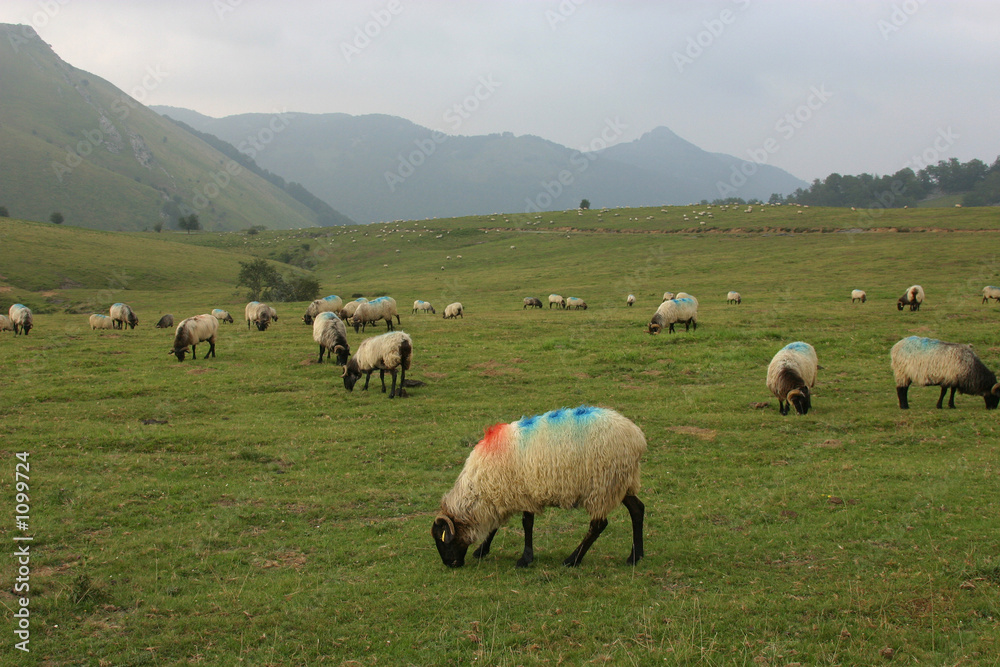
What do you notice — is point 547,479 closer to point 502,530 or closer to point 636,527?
point 636,527

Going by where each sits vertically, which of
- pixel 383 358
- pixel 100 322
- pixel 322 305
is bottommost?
pixel 383 358

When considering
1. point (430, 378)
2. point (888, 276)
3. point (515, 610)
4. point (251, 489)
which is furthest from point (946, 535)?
point (888, 276)

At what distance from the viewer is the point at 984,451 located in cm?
1270

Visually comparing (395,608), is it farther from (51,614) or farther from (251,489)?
(251,489)

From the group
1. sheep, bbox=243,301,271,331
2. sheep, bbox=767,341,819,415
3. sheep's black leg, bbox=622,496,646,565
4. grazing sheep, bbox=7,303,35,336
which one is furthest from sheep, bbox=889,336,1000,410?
grazing sheep, bbox=7,303,35,336

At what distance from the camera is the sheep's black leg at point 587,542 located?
8273 mm

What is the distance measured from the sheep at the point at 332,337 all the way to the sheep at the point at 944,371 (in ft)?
61.6

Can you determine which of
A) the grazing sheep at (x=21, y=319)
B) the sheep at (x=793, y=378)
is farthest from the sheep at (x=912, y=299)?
the grazing sheep at (x=21, y=319)

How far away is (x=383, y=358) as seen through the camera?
19.6m

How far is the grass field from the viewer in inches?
252

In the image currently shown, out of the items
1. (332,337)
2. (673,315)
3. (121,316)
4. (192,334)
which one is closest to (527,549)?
(332,337)

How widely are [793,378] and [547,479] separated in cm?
1137

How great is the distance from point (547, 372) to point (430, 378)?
436 centimetres

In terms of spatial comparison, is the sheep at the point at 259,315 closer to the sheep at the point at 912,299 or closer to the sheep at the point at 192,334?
the sheep at the point at 192,334
